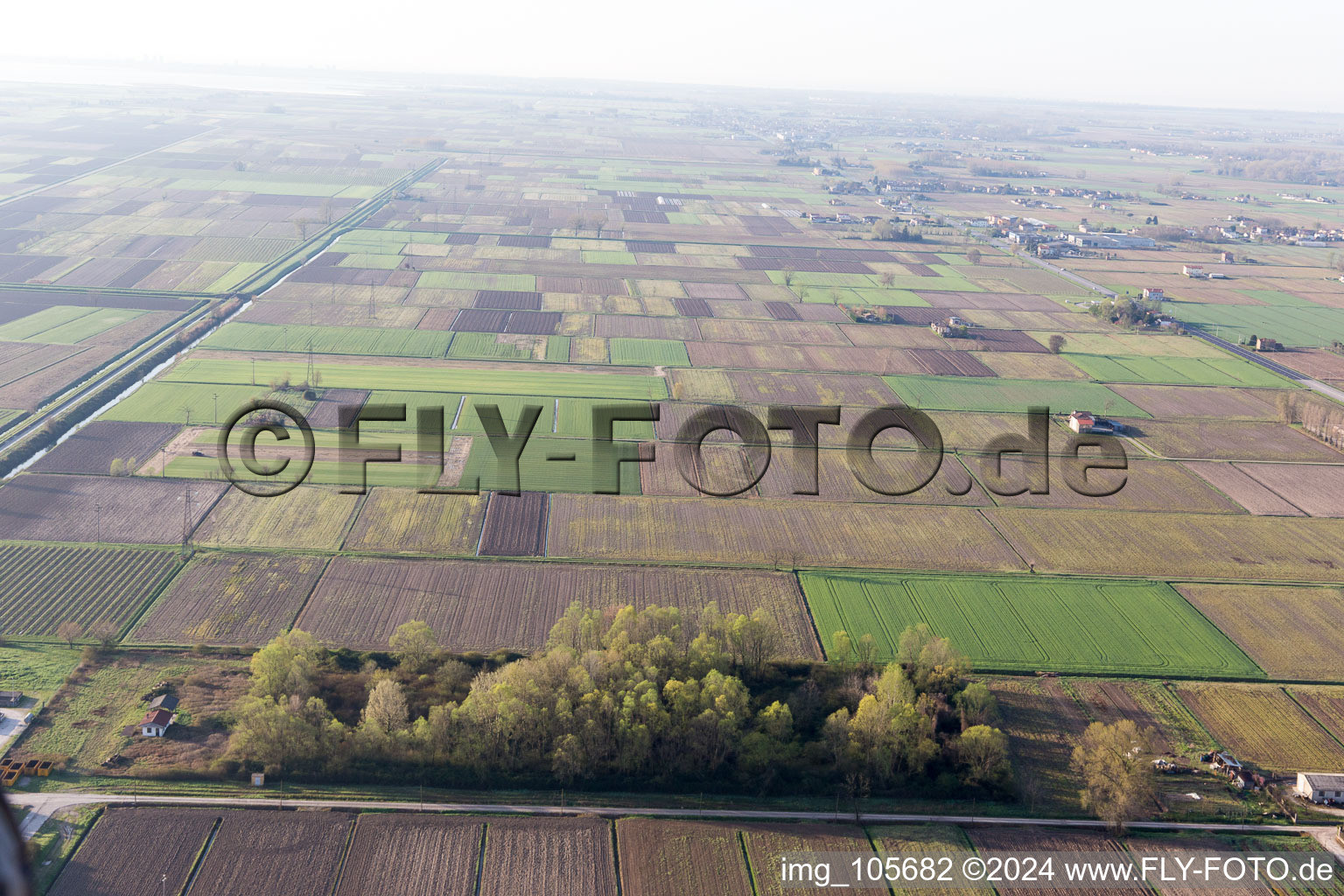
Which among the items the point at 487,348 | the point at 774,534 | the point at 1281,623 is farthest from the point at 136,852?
the point at 487,348

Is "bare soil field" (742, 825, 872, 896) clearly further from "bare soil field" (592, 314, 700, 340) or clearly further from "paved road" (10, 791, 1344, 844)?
"bare soil field" (592, 314, 700, 340)

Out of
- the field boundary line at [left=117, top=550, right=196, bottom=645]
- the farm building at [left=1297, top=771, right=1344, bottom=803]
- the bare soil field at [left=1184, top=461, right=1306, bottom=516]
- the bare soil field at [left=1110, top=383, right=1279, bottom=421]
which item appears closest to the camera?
the farm building at [left=1297, top=771, right=1344, bottom=803]

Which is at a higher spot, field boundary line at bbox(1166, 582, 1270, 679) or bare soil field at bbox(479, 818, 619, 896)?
field boundary line at bbox(1166, 582, 1270, 679)

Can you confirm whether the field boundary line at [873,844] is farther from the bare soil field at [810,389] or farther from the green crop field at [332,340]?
the green crop field at [332,340]

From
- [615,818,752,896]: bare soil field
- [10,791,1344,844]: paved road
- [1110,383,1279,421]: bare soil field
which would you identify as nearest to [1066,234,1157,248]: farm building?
[1110,383,1279,421]: bare soil field

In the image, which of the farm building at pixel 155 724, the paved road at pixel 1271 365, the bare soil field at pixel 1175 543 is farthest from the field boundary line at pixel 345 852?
the paved road at pixel 1271 365

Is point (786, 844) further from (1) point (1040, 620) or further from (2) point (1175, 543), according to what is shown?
(2) point (1175, 543)
